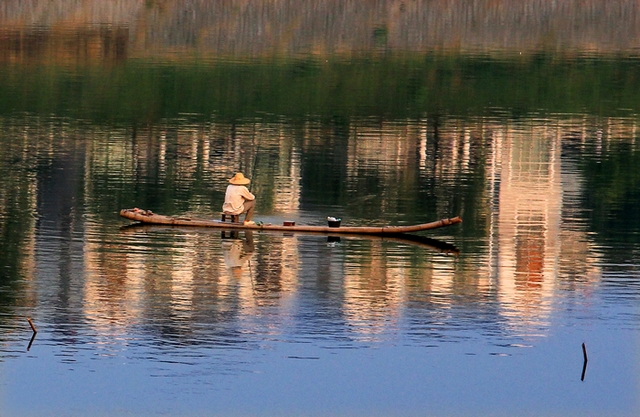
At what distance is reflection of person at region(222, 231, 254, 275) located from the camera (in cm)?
3900

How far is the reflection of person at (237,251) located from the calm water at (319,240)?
0.42ft

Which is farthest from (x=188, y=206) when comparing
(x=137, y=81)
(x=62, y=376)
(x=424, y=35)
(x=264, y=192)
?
(x=424, y=35)

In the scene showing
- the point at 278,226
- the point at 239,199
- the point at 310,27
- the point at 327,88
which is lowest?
the point at 278,226

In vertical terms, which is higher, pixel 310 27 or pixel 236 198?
pixel 310 27

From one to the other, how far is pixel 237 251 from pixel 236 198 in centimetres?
190

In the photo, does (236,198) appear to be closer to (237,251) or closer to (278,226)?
(278,226)

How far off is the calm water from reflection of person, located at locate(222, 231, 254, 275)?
127 mm

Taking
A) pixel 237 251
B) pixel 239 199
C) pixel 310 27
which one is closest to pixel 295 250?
pixel 237 251

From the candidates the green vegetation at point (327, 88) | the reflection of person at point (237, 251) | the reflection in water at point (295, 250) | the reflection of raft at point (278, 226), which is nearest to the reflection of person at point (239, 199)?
the reflection of raft at point (278, 226)

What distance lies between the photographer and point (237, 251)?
4069 centimetres

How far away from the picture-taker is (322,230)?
41.5 meters

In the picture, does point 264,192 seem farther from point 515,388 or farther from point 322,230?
point 515,388

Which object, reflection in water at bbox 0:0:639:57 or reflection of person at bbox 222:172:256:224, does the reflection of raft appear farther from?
reflection in water at bbox 0:0:639:57

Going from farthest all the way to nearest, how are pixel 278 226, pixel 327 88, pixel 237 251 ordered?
pixel 327 88 → pixel 278 226 → pixel 237 251
